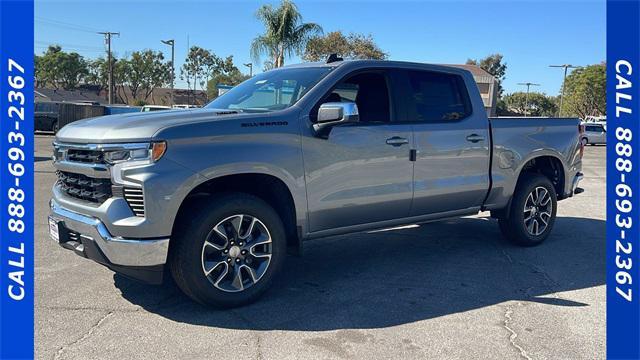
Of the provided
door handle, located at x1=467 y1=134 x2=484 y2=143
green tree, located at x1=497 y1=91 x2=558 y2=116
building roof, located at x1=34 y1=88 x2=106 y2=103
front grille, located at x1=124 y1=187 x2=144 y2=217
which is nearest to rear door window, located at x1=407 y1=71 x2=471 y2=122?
door handle, located at x1=467 y1=134 x2=484 y2=143

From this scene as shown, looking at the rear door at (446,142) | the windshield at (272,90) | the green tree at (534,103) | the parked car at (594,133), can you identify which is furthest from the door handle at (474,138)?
the green tree at (534,103)

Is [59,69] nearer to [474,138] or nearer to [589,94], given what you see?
[589,94]

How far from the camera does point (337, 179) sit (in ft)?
15.1

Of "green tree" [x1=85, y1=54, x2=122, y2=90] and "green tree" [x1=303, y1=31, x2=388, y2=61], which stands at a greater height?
"green tree" [x1=85, y1=54, x2=122, y2=90]

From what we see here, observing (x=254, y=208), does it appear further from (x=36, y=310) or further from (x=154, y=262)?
(x=36, y=310)

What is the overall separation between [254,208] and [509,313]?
2232 mm

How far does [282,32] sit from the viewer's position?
880 inches

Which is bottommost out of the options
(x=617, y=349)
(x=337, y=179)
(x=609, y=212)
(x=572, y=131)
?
(x=617, y=349)

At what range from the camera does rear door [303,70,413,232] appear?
14.8ft

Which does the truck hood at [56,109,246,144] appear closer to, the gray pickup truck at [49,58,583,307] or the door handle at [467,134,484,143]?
the gray pickup truck at [49,58,583,307]

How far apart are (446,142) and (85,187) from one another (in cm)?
337

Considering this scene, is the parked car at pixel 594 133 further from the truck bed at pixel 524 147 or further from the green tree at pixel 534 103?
the green tree at pixel 534 103

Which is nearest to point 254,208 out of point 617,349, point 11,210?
point 11,210

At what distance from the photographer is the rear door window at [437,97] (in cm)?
523
